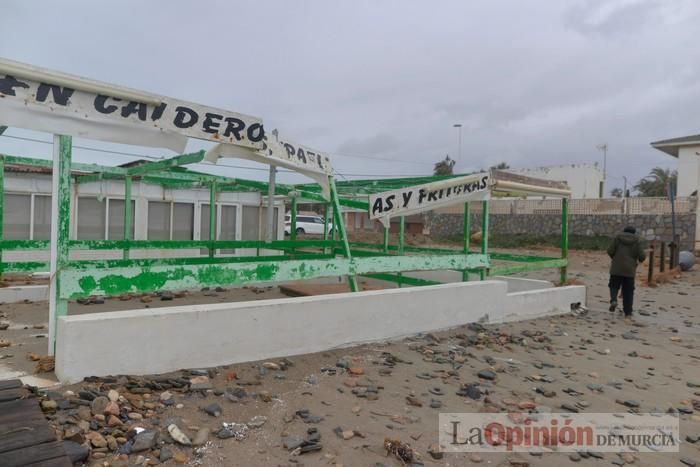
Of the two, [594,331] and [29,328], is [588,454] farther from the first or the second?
[29,328]

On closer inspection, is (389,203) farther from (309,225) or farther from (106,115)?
(309,225)

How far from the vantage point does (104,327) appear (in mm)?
3877

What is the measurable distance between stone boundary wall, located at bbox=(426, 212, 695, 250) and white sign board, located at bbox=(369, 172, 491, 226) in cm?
2123

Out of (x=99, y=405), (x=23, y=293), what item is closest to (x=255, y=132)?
(x=99, y=405)

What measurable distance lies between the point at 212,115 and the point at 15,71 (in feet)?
5.46

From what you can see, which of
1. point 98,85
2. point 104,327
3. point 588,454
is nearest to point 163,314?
point 104,327

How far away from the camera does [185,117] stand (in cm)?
473

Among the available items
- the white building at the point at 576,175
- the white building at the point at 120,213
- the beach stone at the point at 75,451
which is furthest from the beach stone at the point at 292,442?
the white building at the point at 576,175

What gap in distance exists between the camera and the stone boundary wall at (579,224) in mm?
24312

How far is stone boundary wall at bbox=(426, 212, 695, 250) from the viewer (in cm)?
2431

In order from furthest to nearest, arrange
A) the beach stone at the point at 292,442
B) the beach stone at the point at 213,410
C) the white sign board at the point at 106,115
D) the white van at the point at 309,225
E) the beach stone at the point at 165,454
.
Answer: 1. the white van at the point at 309,225
2. the white sign board at the point at 106,115
3. the beach stone at the point at 213,410
4. the beach stone at the point at 292,442
5. the beach stone at the point at 165,454

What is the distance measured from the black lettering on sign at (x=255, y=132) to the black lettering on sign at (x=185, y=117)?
2.05ft

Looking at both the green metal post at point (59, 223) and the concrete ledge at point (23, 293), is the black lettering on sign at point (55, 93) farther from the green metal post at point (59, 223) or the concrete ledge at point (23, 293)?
the concrete ledge at point (23, 293)

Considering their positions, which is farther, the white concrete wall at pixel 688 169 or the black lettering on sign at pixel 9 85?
the white concrete wall at pixel 688 169
